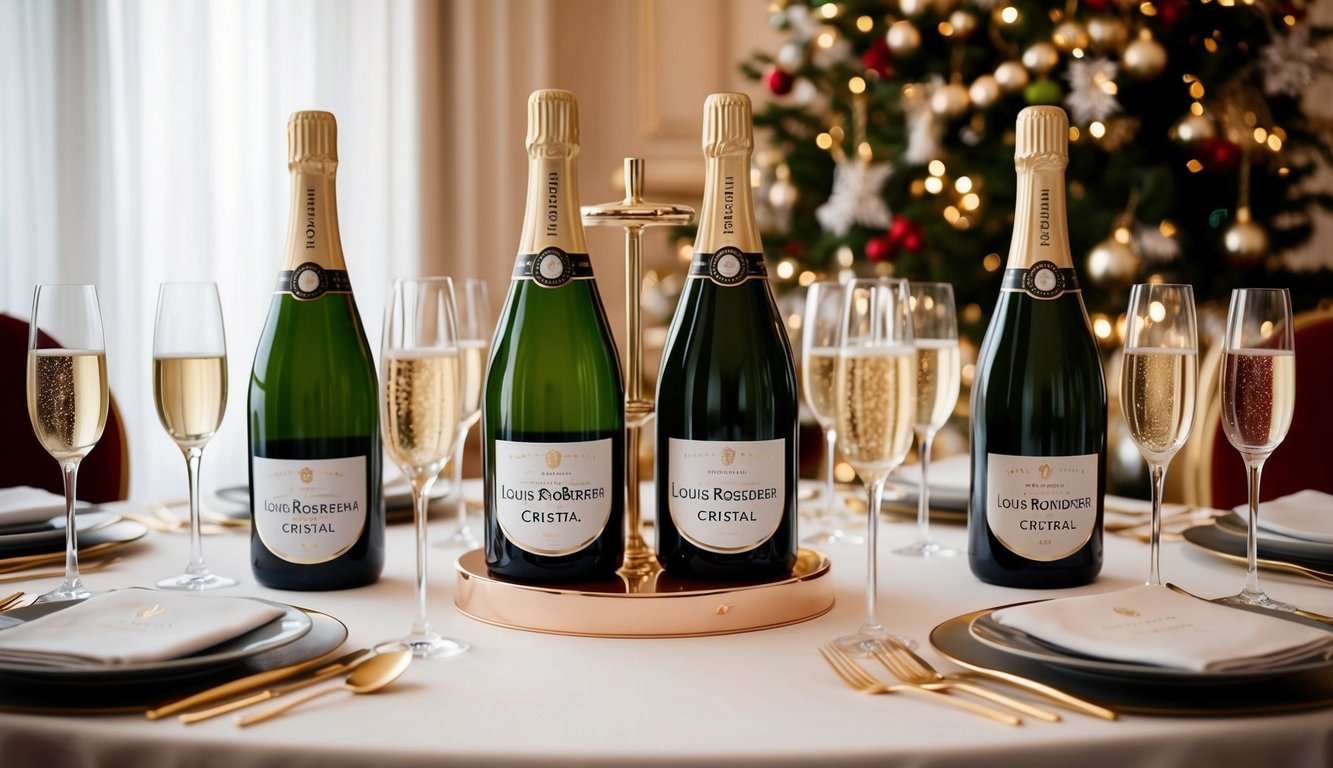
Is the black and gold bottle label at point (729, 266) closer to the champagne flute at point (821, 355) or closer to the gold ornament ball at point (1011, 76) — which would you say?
the champagne flute at point (821, 355)

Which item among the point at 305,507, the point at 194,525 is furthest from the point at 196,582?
the point at 305,507

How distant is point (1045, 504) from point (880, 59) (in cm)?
270

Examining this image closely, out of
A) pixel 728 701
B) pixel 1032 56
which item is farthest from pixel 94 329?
pixel 1032 56

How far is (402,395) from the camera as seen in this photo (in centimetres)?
104

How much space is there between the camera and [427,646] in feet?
3.40

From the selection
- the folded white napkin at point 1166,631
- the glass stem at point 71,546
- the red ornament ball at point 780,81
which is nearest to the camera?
the folded white napkin at point 1166,631

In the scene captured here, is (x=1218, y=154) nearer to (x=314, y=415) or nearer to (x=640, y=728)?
(x=314, y=415)

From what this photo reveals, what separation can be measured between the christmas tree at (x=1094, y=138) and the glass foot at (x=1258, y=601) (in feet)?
7.21

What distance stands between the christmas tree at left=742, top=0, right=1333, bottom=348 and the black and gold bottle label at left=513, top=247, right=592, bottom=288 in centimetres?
236

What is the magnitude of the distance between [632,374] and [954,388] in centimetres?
56

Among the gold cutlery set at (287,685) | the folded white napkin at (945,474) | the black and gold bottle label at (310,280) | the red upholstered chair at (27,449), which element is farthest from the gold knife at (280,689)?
the red upholstered chair at (27,449)

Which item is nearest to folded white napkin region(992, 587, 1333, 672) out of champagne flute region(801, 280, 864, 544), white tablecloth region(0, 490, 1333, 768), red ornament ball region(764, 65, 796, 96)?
white tablecloth region(0, 490, 1333, 768)

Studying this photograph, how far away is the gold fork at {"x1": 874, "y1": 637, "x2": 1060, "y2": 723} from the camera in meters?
0.85

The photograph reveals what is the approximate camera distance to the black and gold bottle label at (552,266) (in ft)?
4.20
